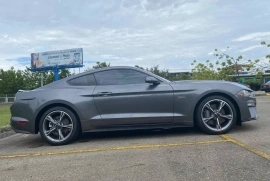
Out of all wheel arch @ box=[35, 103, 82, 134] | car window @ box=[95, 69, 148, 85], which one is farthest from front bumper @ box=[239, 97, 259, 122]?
wheel arch @ box=[35, 103, 82, 134]

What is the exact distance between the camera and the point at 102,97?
5.08 metres

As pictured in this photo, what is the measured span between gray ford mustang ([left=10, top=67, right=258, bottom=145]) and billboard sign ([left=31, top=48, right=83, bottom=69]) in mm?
30903

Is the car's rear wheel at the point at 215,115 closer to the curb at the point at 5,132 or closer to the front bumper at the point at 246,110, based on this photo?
the front bumper at the point at 246,110

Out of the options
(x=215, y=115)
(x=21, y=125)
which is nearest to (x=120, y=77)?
(x=215, y=115)

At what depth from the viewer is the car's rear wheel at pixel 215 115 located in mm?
5012

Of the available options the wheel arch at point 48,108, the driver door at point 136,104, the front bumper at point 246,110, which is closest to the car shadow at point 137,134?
the driver door at point 136,104

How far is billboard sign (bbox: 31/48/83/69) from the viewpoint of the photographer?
35.8 m

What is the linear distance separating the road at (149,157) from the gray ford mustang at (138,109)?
26 centimetres

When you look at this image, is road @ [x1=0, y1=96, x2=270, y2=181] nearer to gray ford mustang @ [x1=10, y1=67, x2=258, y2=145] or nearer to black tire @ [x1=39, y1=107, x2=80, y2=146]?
black tire @ [x1=39, y1=107, x2=80, y2=146]

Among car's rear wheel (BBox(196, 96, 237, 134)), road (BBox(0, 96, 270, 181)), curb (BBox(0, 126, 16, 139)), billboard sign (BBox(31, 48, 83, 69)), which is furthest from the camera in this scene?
billboard sign (BBox(31, 48, 83, 69))

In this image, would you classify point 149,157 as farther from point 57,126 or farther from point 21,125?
point 21,125

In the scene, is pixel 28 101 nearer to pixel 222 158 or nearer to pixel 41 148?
pixel 41 148

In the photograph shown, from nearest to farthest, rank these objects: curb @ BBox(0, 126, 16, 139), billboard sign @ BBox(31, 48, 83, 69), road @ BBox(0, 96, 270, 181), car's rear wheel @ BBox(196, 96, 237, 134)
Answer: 1. road @ BBox(0, 96, 270, 181)
2. car's rear wheel @ BBox(196, 96, 237, 134)
3. curb @ BBox(0, 126, 16, 139)
4. billboard sign @ BBox(31, 48, 83, 69)

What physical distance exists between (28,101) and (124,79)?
5.87 feet
